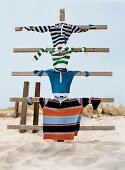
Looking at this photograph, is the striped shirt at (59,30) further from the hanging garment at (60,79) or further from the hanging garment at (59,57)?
the hanging garment at (60,79)

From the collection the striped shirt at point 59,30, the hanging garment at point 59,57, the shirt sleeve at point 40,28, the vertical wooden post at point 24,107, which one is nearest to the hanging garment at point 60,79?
the hanging garment at point 59,57

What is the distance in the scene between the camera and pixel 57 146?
554 cm

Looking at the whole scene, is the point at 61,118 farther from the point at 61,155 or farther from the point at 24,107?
the point at 24,107

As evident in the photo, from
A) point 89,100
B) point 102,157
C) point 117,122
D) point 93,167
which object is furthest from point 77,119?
point 117,122

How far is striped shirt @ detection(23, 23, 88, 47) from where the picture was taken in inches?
235

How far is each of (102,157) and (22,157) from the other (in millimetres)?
1058

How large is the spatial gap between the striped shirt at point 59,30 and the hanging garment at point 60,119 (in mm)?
1025

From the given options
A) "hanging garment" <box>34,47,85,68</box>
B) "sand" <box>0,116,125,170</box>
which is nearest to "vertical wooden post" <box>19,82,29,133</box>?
"sand" <box>0,116,125,170</box>

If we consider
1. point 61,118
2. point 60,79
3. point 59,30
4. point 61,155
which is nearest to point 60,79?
point 60,79

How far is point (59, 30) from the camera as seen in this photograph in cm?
599

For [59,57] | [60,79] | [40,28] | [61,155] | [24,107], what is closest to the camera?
[61,155]

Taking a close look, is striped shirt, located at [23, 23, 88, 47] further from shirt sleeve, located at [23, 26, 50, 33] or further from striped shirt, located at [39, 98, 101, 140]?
striped shirt, located at [39, 98, 101, 140]

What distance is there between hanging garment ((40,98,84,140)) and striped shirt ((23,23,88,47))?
1025mm

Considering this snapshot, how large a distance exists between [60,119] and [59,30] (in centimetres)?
148
